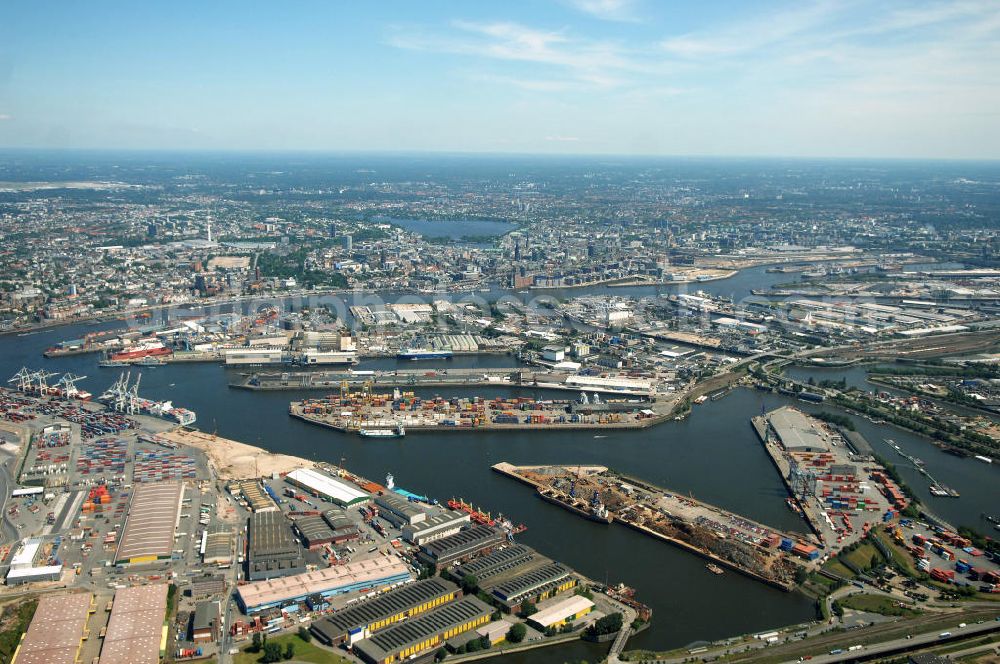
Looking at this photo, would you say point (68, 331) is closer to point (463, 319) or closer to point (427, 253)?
point (463, 319)

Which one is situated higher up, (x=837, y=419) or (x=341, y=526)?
(x=837, y=419)

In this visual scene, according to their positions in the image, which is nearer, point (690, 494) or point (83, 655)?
point (83, 655)

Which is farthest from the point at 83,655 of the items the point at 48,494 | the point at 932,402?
the point at 932,402

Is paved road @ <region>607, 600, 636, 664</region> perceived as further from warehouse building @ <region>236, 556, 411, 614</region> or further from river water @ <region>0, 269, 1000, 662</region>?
warehouse building @ <region>236, 556, 411, 614</region>

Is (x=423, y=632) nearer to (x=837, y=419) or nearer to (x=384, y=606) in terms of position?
(x=384, y=606)

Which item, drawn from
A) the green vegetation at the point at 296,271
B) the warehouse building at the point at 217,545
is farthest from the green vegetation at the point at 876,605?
the green vegetation at the point at 296,271

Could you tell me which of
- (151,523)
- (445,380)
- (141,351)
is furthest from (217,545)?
(141,351)

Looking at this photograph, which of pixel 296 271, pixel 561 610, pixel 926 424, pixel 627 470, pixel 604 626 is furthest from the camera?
pixel 296 271

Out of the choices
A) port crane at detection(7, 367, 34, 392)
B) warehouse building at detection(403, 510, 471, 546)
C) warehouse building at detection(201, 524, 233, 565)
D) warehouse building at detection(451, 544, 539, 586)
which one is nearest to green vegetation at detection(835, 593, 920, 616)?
warehouse building at detection(451, 544, 539, 586)
